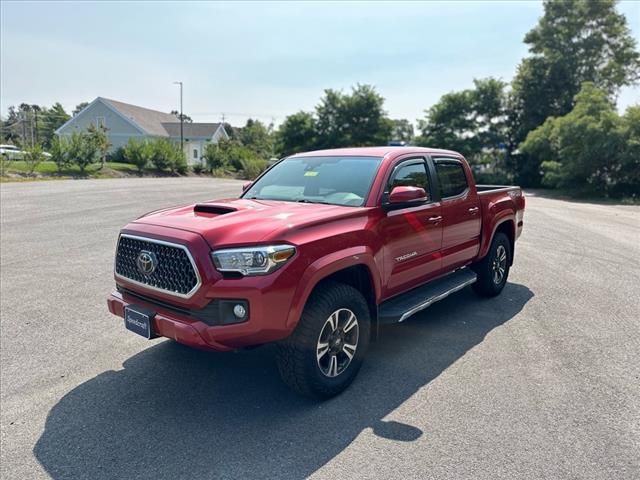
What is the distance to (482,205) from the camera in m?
5.84

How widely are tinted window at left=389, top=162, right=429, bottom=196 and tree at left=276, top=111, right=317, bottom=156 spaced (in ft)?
133

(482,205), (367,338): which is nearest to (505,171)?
(482,205)

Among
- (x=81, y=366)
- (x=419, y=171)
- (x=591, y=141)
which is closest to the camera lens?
(x=81, y=366)

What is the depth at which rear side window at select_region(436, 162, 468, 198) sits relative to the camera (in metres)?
5.23

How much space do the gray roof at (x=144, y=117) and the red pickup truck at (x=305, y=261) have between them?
51.7 meters

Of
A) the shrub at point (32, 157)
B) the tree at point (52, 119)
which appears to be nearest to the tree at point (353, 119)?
the shrub at point (32, 157)

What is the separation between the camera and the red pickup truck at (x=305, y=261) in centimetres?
313

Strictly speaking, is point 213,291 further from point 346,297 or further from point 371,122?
point 371,122

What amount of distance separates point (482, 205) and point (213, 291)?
12.9ft

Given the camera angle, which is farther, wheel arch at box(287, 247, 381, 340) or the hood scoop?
the hood scoop

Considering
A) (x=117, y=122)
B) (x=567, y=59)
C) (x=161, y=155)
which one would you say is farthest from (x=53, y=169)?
(x=567, y=59)

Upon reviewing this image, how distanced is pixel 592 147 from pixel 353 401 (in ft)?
82.2

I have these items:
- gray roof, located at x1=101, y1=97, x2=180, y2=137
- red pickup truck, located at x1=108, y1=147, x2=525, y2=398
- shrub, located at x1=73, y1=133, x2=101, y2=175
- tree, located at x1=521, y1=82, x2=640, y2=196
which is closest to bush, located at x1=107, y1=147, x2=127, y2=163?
gray roof, located at x1=101, y1=97, x2=180, y2=137

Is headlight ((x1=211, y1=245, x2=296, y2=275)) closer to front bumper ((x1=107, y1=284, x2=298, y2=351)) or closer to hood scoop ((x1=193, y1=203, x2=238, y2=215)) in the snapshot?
front bumper ((x1=107, y1=284, x2=298, y2=351))
